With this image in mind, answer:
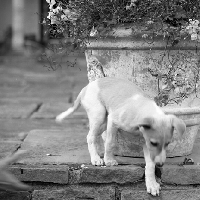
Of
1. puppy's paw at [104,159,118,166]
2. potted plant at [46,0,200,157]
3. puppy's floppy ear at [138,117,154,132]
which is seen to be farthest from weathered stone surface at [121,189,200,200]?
puppy's floppy ear at [138,117,154,132]

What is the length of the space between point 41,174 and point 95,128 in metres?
0.40

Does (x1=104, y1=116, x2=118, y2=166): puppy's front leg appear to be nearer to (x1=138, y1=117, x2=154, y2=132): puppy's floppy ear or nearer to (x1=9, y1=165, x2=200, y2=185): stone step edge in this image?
(x1=9, y1=165, x2=200, y2=185): stone step edge

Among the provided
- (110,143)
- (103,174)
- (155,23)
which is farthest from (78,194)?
(155,23)

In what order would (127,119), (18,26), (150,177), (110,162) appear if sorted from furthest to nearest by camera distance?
(18,26) → (110,162) → (150,177) → (127,119)

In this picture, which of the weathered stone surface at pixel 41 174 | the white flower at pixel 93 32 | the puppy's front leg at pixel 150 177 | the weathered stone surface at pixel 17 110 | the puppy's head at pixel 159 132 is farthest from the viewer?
the weathered stone surface at pixel 17 110

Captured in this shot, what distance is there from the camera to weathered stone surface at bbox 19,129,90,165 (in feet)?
9.30

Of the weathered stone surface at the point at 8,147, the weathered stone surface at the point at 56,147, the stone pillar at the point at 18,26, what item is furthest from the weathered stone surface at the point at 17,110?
the stone pillar at the point at 18,26

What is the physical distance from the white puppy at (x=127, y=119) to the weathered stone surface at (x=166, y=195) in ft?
0.18

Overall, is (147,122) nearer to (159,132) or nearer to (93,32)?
(159,132)

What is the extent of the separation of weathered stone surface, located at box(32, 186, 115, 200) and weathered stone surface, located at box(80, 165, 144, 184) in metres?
0.06

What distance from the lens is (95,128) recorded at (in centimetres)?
271

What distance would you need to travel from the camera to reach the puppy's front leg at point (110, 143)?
2.60m

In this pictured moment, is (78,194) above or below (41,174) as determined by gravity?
below

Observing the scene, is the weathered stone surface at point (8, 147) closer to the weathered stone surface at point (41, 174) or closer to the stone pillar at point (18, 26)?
the weathered stone surface at point (41, 174)
